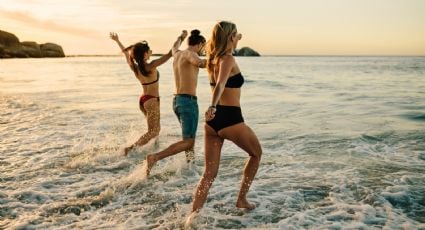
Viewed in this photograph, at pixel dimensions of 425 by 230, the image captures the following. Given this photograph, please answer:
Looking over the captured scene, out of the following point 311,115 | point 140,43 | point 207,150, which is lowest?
point 311,115

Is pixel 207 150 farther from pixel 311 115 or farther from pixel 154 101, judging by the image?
pixel 311 115

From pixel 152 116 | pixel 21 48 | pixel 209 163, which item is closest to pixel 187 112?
pixel 152 116

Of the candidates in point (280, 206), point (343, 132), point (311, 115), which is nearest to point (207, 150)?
point (280, 206)

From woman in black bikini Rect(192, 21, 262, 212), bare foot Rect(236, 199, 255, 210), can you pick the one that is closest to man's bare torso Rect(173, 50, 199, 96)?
woman in black bikini Rect(192, 21, 262, 212)

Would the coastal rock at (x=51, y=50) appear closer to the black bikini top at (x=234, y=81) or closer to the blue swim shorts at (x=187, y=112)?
the blue swim shorts at (x=187, y=112)

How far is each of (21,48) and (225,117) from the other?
12330cm

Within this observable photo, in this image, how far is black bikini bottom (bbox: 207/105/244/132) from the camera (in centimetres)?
461

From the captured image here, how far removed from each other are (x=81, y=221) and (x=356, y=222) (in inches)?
127

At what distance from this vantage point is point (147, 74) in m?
7.39

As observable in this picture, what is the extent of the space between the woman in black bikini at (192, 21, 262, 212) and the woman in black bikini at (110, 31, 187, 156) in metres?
2.43

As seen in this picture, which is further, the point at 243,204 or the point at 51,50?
the point at 51,50

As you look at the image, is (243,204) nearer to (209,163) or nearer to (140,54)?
(209,163)

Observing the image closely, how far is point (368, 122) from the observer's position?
12531 mm

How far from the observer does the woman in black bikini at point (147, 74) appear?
708cm
